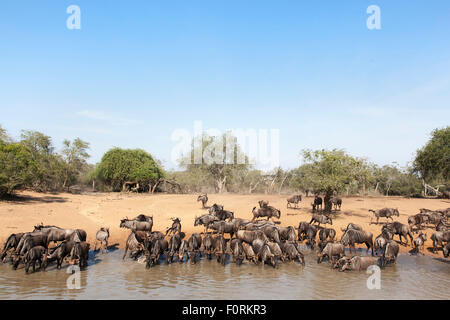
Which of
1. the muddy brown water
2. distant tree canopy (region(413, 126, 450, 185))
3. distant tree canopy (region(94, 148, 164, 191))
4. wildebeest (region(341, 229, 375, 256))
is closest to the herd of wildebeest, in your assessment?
wildebeest (region(341, 229, 375, 256))

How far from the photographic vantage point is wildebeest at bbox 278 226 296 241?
15578mm

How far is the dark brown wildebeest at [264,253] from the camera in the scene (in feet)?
42.4

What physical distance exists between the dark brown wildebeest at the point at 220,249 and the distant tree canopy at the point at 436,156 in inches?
1290

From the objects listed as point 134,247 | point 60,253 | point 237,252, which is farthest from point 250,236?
point 60,253

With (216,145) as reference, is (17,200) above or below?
below

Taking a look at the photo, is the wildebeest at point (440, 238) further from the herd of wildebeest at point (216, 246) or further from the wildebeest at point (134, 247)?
the wildebeest at point (134, 247)

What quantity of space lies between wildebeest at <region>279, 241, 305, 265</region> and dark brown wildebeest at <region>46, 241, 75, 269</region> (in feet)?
27.9

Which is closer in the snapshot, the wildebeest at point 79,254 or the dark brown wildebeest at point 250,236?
the wildebeest at point 79,254

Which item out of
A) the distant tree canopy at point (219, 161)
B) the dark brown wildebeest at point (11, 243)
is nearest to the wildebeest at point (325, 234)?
the dark brown wildebeest at point (11, 243)

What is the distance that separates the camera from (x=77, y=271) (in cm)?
1150

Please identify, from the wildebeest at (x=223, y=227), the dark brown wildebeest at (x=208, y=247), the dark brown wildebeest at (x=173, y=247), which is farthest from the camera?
the wildebeest at (x=223, y=227)
